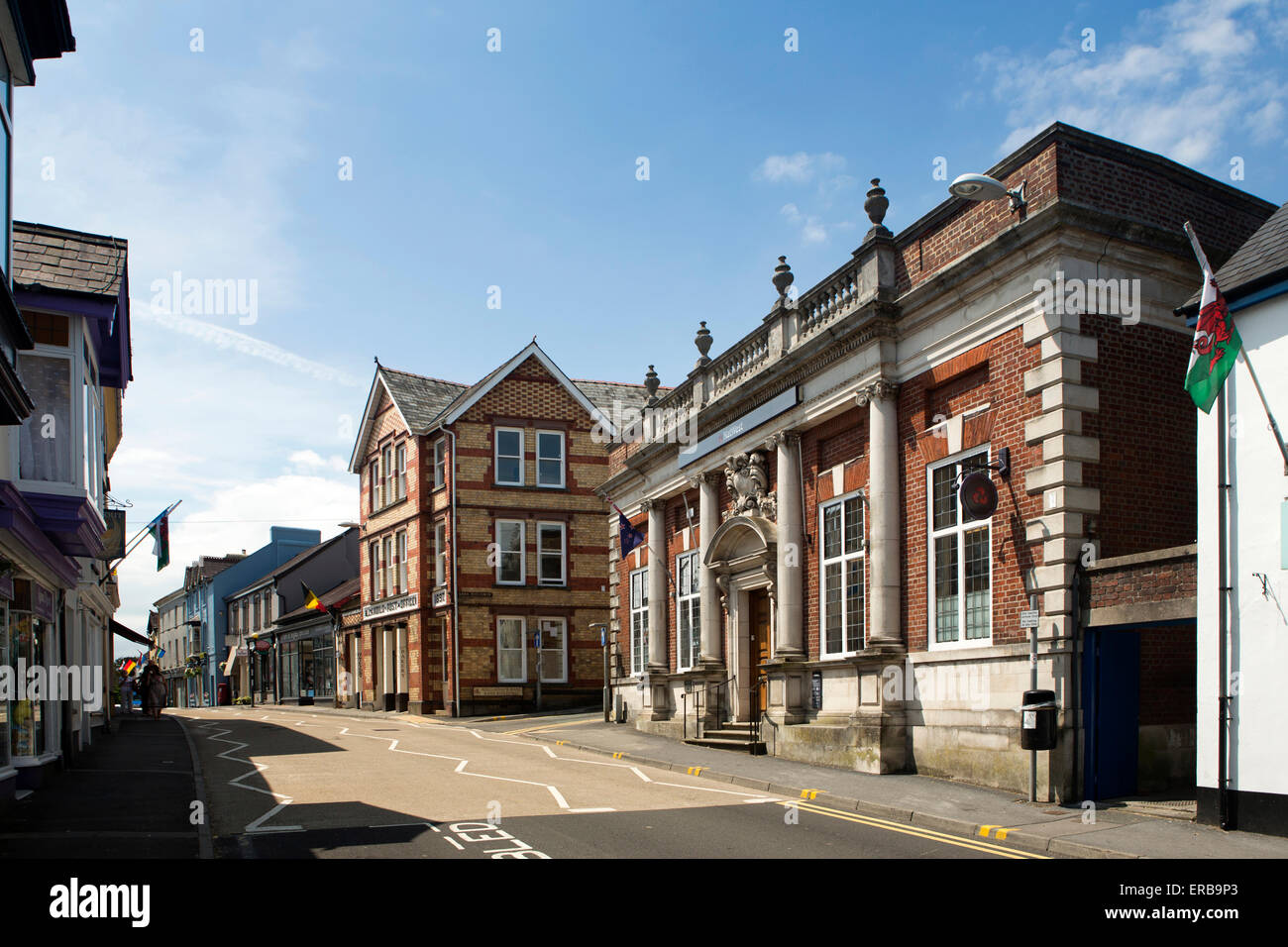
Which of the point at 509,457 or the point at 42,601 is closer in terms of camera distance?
the point at 42,601

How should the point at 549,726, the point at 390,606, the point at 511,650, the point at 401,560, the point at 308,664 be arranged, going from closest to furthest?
the point at 549,726, the point at 511,650, the point at 390,606, the point at 401,560, the point at 308,664

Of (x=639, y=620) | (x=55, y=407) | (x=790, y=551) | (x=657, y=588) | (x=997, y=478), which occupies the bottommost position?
(x=639, y=620)

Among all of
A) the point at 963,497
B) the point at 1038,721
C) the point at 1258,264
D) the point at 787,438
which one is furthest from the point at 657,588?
the point at 1258,264

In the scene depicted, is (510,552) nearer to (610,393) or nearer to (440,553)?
(440,553)

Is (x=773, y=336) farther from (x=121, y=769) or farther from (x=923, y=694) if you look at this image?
(x=121, y=769)

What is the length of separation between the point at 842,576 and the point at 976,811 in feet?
21.2

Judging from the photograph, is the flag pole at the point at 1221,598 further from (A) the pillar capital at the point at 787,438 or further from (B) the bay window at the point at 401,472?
(B) the bay window at the point at 401,472

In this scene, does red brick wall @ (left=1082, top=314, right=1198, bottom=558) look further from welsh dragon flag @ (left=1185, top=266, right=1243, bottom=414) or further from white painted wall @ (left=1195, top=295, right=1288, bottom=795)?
welsh dragon flag @ (left=1185, top=266, right=1243, bottom=414)

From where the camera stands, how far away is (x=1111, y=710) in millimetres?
13172

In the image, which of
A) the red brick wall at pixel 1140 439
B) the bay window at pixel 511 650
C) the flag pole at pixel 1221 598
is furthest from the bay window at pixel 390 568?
the flag pole at pixel 1221 598

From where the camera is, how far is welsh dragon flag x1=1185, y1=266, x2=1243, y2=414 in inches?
423

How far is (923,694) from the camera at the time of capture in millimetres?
15789
